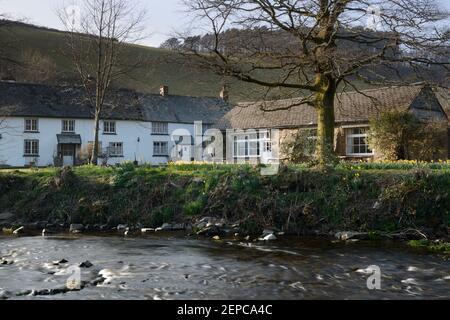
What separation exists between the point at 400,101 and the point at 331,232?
1684 cm

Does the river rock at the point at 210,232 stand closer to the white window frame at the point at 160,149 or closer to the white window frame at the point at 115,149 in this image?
the white window frame at the point at 115,149

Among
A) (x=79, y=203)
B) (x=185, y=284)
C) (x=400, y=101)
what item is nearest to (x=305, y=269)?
(x=185, y=284)

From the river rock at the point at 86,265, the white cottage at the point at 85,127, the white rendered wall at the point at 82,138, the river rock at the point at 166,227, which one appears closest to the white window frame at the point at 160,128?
the white cottage at the point at 85,127

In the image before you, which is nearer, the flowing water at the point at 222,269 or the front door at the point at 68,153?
the flowing water at the point at 222,269

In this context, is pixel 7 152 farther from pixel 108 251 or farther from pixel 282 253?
pixel 282 253

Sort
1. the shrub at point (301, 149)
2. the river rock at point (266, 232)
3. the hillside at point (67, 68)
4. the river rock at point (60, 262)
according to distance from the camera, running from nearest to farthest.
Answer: the river rock at point (60, 262), the river rock at point (266, 232), the shrub at point (301, 149), the hillside at point (67, 68)

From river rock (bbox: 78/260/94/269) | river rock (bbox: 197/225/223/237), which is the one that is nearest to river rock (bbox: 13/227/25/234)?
river rock (bbox: 197/225/223/237)

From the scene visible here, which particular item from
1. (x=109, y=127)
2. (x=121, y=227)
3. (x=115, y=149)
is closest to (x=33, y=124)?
(x=109, y=127)

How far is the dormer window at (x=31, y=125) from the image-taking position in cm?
4581

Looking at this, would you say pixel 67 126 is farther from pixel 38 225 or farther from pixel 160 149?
pixel 38 225

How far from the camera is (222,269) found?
1095 cm

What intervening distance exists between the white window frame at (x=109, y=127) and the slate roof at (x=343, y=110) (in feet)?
43.5

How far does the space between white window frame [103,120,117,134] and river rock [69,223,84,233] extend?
104ft

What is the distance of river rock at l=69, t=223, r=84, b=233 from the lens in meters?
17.3
